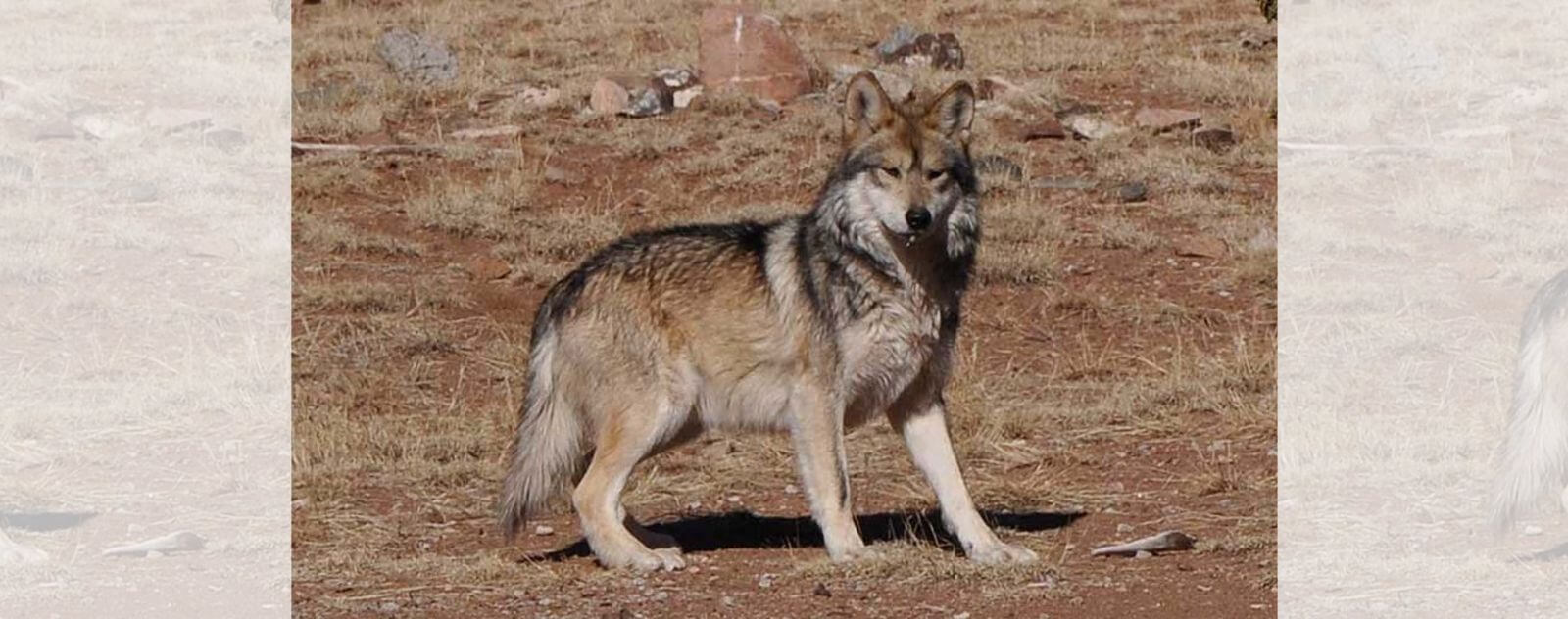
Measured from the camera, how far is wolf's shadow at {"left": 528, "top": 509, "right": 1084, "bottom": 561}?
7.49 m

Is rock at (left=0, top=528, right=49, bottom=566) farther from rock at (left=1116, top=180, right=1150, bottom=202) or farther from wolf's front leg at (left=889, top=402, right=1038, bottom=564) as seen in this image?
rock at (left=1116, top=180, right=1150, bottom=202)

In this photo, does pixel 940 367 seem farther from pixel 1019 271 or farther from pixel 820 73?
pixel 820 73

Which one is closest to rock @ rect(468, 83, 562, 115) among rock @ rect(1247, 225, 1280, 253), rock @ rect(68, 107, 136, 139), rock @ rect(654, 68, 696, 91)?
rock @ rect(654, 68, 696, 91)

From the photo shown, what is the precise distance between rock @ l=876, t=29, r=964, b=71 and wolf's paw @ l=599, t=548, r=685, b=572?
1202 cm

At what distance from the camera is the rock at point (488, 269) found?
13.1 meters

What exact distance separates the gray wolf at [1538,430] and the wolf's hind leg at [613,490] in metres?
2.52

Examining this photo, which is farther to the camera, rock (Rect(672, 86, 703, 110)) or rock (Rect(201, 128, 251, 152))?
rock (Rect(672, 86, 703, 110))

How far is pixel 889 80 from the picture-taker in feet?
56.4

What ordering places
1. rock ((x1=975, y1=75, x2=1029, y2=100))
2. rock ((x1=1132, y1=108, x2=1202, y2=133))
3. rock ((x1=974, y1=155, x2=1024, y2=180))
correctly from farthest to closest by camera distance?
rock ((x1=975, y1=75, x2=1029, y2=100)), rock ((x1=1132, y1=108, x2=1202, y2=133)), rock ((x1=974, y1=155, x2=1024, y2=180))

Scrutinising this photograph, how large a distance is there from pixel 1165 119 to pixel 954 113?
962cm

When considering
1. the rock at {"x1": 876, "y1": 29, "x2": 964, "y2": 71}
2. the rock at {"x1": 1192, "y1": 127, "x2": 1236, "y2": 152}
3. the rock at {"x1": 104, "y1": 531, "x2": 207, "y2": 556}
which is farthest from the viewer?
the rock at {"x1": 876, "y1": 29, "x2": 964, "y2": 71}

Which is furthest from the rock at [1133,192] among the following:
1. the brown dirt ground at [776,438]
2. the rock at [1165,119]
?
the rock at [1165,119]

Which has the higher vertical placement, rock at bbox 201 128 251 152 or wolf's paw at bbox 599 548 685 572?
wolf's paw at bbox 599 548 685 572

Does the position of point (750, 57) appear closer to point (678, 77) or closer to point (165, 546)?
point (678, 77)
